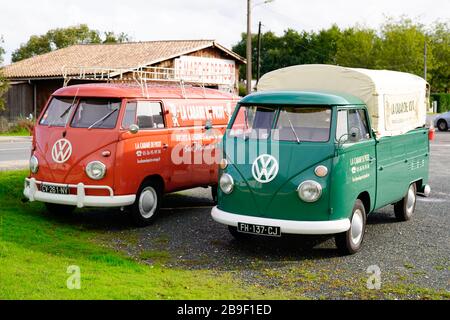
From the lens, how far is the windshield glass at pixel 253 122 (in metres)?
8.23

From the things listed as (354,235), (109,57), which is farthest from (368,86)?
(109,57)

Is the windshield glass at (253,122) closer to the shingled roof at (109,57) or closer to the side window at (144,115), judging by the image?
the side window at (144,115)

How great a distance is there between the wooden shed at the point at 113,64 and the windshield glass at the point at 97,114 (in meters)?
25.9

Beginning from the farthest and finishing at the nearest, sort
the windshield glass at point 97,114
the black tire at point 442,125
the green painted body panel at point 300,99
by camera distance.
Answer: the black tire at point 442,125
the windshield glass at point 97,114
the green painted body panel at point 300,99

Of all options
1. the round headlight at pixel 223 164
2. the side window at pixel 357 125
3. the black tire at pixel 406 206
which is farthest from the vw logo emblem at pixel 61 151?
the black tire at pixel 406 206

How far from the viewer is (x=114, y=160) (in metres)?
9.04

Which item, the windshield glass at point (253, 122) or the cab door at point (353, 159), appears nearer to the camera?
the cab door at point (353, 159)

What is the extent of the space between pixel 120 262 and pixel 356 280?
277 centimetres

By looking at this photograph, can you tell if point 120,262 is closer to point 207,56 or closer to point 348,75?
point 348,75

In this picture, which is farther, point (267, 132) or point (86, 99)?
point (86, 99)

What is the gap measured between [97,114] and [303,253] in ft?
12.5

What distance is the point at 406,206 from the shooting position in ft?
33.9

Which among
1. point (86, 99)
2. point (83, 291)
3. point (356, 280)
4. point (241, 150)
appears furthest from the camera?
point (86, 99)

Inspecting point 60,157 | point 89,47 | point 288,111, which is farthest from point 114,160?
point 89,47
